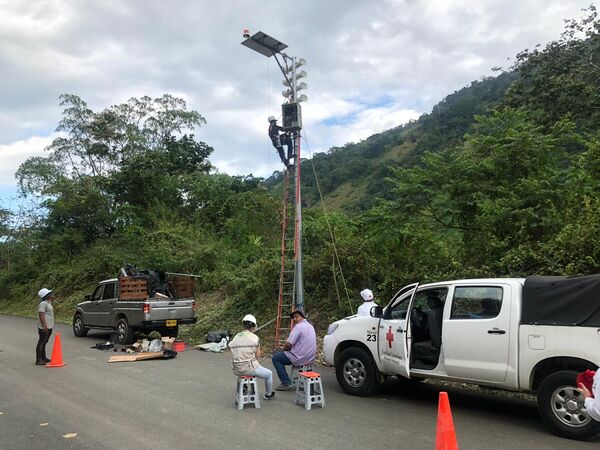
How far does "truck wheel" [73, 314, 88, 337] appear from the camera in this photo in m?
15.8

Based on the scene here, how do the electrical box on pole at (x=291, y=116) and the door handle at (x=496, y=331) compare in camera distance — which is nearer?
the door handle at (x=496, y=331)

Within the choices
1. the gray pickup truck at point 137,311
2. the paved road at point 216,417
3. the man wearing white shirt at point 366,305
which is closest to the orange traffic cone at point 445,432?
the paved road at point 216,417

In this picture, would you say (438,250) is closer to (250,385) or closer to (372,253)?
(372,253)

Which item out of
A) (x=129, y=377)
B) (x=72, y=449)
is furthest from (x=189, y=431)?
(x=129, y=377)

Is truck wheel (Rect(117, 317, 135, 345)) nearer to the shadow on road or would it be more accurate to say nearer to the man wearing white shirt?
the man wearing white shirt

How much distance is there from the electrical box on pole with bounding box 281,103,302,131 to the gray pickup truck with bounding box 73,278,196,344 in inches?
233

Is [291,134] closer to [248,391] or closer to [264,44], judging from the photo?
[264,44]

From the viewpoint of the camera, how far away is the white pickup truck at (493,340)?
564cm

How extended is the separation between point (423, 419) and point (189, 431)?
304 cm

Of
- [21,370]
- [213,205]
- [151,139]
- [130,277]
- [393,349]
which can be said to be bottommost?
[21,370]

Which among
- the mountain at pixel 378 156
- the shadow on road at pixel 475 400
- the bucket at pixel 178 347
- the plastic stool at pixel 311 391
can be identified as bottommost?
the bucket at pixel 178 347

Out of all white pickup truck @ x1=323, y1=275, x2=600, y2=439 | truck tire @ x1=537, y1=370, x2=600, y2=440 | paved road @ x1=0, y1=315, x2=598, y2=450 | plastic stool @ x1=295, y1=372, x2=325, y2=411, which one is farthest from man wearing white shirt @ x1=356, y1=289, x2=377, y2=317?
truck tire @ x1=537, y1=370, x2=600, y2=440

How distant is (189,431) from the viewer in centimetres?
591

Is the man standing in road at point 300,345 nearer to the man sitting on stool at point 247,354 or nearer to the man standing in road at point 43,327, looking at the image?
the man sitting on stool at point 247,354
